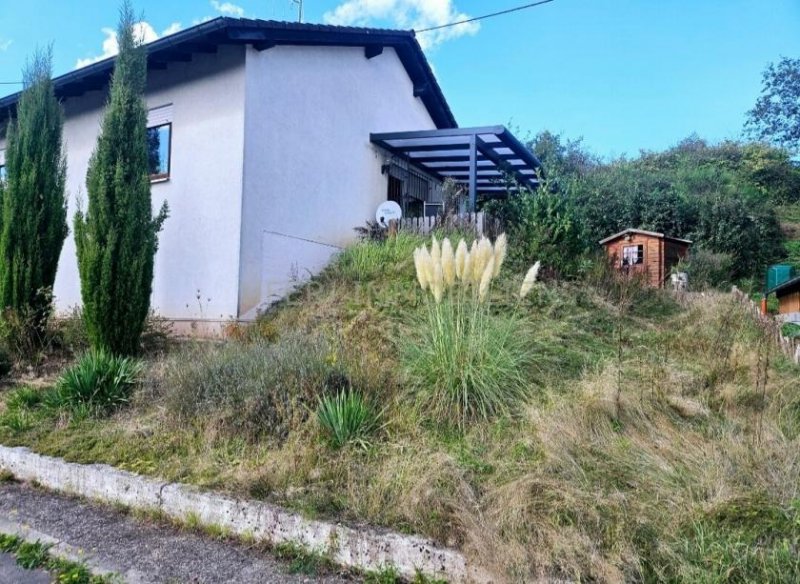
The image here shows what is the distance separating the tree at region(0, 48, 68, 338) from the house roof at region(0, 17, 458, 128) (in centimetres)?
108

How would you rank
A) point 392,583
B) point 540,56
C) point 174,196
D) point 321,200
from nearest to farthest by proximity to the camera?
point 392,583 → point 174,196 → point 321,200 → point 540,56

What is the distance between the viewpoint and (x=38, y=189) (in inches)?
304

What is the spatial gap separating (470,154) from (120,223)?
259 inches

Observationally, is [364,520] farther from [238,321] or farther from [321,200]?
[321,200]

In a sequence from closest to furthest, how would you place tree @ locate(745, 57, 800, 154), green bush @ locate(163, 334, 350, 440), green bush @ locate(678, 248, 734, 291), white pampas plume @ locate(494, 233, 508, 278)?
green bush @ locate(163, 334, 350, 440), white pampas plume @ locate(494, 233, 508, 278), green bush @ locate(678, 248, 734, 291), tree @ locate(745, 57, 800, 154)

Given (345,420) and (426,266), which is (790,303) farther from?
(345,420)

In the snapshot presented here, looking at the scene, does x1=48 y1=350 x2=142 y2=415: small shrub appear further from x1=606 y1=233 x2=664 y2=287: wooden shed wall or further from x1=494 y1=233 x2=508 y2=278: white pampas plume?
x1=606 y1=233 x2=664 y2=287: wooden shed wall

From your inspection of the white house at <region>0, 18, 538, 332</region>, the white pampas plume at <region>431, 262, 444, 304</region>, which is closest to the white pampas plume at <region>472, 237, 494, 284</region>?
the white pampas plume at <region>431, 262, 444, 304</region>

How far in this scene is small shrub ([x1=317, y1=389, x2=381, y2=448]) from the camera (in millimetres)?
3561

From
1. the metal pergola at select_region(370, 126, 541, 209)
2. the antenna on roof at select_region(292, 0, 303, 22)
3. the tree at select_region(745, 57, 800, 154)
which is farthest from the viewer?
the tree at select_region(745, 57, 800, 154)

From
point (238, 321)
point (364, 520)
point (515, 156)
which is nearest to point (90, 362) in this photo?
point (238, 321)

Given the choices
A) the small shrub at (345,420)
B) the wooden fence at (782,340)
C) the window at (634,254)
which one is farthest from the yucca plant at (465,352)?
the window at (634,254)

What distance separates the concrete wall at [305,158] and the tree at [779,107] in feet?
84.5

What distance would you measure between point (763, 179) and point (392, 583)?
26.6 metres
